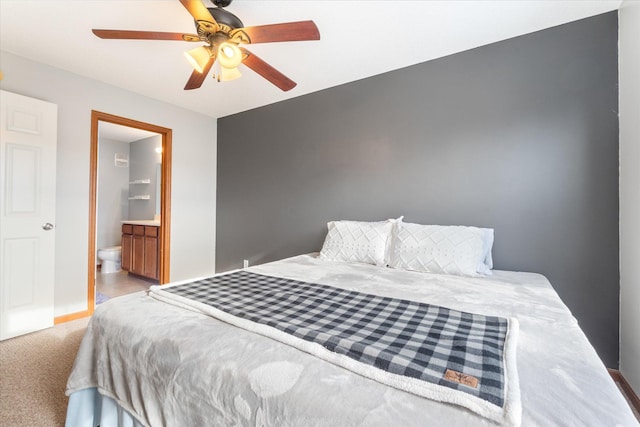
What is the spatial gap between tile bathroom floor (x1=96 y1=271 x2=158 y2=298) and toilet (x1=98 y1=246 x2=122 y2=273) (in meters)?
0.14

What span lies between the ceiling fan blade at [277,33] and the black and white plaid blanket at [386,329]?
4.61 feet

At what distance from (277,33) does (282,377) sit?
65.8 inches

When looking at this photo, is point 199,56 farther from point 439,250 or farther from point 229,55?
point 439,250

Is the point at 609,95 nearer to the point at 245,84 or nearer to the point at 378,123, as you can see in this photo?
the point at 378,123

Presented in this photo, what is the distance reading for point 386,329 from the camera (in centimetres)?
100

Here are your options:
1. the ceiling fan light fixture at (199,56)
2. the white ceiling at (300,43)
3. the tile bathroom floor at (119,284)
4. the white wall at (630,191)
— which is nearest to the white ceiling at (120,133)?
the white ceiling at (300,43)

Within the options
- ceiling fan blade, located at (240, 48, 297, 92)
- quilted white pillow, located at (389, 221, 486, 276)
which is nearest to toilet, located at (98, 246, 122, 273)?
ceiling fan blade, located at (240, 48, 297, 92)

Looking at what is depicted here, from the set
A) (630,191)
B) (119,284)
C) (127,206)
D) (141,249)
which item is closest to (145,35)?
(630,191)

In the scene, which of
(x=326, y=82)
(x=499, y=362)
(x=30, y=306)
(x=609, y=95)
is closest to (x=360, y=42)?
(x=326, y=82)

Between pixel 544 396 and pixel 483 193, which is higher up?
pixel 483 193

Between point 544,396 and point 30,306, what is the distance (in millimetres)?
3505

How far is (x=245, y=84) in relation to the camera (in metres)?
2.91

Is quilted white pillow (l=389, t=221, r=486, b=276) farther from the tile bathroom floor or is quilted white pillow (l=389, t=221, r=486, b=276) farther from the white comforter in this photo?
the tile bathroom floor

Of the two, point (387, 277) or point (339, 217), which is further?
point (339, 217)
